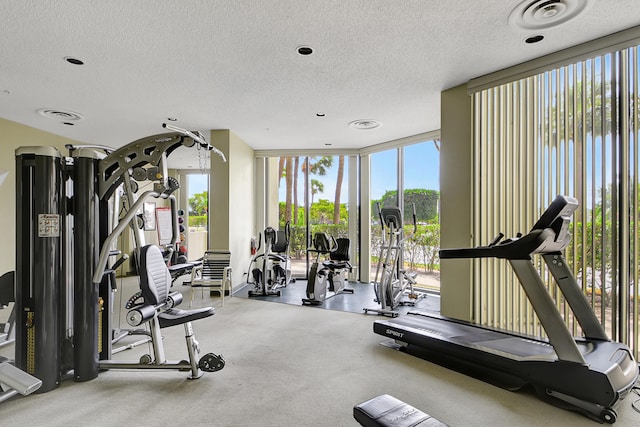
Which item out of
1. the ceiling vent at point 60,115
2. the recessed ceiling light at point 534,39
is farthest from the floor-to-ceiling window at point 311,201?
the recessed ceiling light at point 534,39

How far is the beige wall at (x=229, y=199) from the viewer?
5605 millimetres

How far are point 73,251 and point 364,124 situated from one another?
4192 mm

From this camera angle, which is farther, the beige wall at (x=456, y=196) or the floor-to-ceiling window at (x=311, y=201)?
the floor-to-ceiling window at (x=311, y=201)

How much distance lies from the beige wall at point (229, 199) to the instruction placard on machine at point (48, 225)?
3.13 meters

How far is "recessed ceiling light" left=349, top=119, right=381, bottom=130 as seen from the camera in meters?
5.19

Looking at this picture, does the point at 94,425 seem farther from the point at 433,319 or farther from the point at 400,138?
the point at 400,138

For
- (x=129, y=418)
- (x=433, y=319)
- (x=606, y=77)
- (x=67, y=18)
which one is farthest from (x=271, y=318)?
(x=606, y=77)

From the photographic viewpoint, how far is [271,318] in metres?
4.29

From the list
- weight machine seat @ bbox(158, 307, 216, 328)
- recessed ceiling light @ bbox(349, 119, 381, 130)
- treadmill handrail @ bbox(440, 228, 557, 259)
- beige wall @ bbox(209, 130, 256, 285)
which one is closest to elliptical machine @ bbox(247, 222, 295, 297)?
beige wall @ bbox(209, 130, 256, 285)

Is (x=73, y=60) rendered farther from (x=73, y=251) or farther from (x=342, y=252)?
(x=342, y=252)

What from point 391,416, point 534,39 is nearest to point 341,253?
point 534,39

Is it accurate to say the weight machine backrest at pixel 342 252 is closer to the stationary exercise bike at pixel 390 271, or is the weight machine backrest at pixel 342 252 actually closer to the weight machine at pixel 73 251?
the stationary exercise bike at pixel 390 271

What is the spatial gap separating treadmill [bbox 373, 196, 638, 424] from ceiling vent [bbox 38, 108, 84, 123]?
5289 millimetres

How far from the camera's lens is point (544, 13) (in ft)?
8.11
